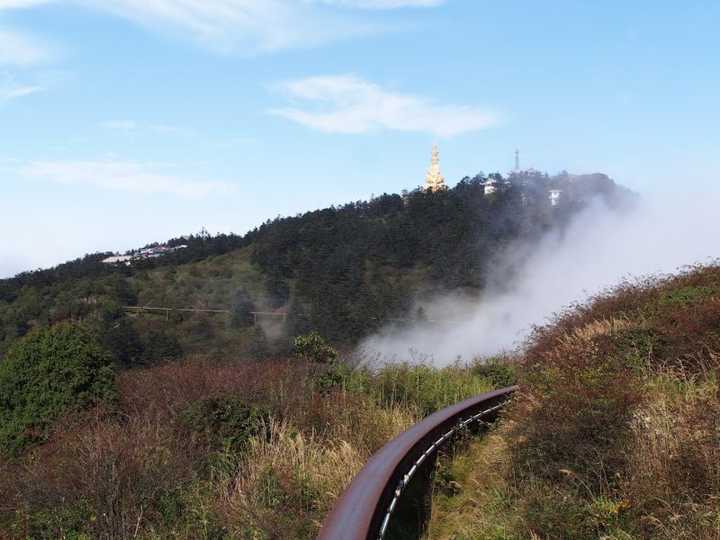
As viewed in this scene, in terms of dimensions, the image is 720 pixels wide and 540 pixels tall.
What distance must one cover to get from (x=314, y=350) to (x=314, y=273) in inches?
2298

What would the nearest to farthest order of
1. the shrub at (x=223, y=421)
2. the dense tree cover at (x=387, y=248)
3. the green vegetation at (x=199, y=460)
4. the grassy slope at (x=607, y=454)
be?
1. the grassy slope at (x=607, y=454)
2. the green vegetation at (x=199, y=460)
3. the shrub at (x=223, y=421)
4. the dense tree cover at (x=387, y=248)

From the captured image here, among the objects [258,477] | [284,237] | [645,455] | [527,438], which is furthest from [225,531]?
[284,237]

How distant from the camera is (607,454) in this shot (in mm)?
6117

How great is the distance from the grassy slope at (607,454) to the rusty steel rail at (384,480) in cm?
45

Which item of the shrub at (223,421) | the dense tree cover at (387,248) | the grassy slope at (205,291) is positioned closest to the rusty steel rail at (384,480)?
the shrub at (223,421)

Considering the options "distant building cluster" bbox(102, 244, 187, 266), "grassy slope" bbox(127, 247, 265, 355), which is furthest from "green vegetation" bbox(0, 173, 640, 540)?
"distant building cluster" bbox(102, 244, 187, 266)

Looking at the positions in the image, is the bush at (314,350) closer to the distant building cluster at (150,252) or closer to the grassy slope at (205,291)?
the grassy slope at (205,291)

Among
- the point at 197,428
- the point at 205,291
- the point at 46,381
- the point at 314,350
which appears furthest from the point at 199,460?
the point at 205,291

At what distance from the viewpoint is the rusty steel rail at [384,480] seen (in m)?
4.92

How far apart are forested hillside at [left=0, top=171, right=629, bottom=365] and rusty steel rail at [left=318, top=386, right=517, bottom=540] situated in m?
41.8

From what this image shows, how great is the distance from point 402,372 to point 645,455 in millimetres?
7905

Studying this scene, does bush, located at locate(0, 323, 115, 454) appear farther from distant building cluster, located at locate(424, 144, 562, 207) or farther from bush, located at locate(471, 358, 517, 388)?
distant building cluster, located at locate(424, 144, 562, 207)

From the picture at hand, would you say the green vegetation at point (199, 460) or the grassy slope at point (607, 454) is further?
the green vegetation at point (199, 460)

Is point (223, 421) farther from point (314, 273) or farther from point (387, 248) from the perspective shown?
point (387, 248)
